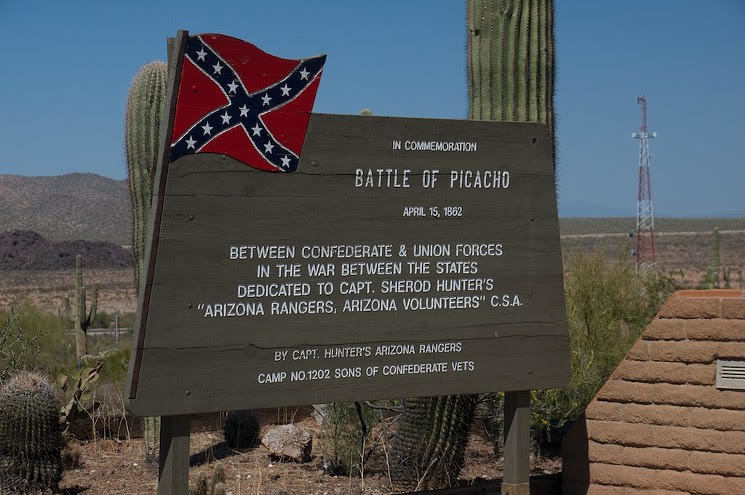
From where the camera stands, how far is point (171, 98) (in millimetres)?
5105

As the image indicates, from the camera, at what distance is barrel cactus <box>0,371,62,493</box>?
7.89 meters

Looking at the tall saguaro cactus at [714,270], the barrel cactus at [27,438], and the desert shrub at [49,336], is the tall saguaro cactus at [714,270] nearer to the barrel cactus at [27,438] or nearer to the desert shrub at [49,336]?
the desert shrub at [49,336]

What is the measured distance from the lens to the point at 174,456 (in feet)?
17.6

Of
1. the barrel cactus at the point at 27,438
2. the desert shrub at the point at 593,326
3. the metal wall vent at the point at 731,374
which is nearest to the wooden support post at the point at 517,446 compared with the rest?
the metal wall vent at the point at 731,374

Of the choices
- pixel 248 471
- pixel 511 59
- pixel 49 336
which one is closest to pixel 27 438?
pixel 248 471

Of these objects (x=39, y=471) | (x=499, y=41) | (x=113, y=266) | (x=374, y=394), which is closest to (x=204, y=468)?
(x=39, y=471)

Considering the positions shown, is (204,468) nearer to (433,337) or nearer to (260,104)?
(433,337)

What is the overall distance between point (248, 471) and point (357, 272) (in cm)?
368

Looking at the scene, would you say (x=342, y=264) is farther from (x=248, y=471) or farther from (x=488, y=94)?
(x=248, y=471)

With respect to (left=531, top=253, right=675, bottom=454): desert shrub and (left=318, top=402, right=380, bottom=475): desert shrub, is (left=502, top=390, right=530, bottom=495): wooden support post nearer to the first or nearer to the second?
(left=318, top=402, right=380, bottom=475): desert shrub

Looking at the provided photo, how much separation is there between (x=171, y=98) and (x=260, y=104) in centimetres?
49

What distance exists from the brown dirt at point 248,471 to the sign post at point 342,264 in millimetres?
2374

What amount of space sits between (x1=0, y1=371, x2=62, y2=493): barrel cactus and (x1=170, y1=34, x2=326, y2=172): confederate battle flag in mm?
3620

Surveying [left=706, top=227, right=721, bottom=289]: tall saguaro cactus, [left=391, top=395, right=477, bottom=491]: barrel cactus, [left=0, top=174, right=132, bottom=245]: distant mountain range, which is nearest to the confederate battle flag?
[left=391, top=395, right=477, bottom=491]: barrel cactus
